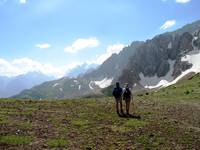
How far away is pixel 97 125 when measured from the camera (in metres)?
35.4

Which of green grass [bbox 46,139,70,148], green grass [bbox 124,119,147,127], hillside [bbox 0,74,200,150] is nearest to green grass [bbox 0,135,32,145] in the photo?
hillside [bbox 0,74,200,150]

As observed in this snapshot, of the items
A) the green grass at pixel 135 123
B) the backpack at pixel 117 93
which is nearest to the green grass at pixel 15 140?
the green grass at pixel 135 123

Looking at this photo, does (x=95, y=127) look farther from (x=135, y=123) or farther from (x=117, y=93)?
(x=117, y=93)

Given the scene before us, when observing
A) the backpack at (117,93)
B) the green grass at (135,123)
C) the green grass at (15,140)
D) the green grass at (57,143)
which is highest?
the backpack at (117,93)

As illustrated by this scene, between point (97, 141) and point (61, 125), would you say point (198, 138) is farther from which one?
point (61, 125)

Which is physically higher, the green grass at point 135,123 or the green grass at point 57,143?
the green grass at point 135,123

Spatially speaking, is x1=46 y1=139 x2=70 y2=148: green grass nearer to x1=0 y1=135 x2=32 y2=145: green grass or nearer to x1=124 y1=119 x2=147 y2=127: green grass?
x1=0 y1=135 x2=32 y2=145: green grass

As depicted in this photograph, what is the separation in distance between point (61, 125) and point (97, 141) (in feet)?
20.2

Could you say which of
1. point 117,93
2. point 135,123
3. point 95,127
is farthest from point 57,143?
point 117,93

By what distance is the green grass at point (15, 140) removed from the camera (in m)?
29.0

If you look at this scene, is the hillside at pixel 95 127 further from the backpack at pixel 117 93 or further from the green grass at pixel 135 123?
the backpack at pixel 117 93

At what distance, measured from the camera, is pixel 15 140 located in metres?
29.4

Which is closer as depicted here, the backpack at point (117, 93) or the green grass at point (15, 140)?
the green grass at point (15, 140)

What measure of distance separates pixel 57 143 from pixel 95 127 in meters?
6.45
